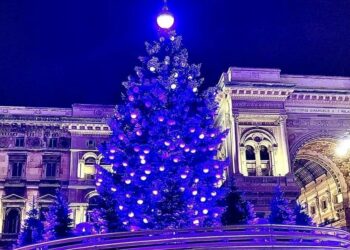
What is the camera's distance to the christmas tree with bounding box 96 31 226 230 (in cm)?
1764

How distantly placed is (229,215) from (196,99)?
10.3 m

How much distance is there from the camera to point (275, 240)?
1379 cm

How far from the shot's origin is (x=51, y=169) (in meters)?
41.1

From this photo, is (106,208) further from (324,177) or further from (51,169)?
(324,177)

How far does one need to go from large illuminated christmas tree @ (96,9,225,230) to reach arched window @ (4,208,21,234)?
21.7 meters

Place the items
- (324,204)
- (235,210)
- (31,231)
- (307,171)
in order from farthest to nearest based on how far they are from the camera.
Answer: (307,171)
(324,204)
(31,231)
(235,210)

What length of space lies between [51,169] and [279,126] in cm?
1912

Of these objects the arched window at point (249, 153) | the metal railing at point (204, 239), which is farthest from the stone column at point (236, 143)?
the metal railing at point (204, 239)

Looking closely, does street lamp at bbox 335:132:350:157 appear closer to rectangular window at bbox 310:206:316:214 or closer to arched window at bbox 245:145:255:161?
arched window at bbox 245:145:255:161

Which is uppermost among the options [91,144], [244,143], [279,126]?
[91,144]

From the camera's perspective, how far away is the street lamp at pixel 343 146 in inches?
1534

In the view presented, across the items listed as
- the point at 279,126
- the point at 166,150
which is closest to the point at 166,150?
the point at 166,150

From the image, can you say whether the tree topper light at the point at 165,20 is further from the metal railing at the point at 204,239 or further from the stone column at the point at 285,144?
the stone column at the point at 285,144

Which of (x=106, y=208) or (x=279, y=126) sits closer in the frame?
(x=106, y=208)
